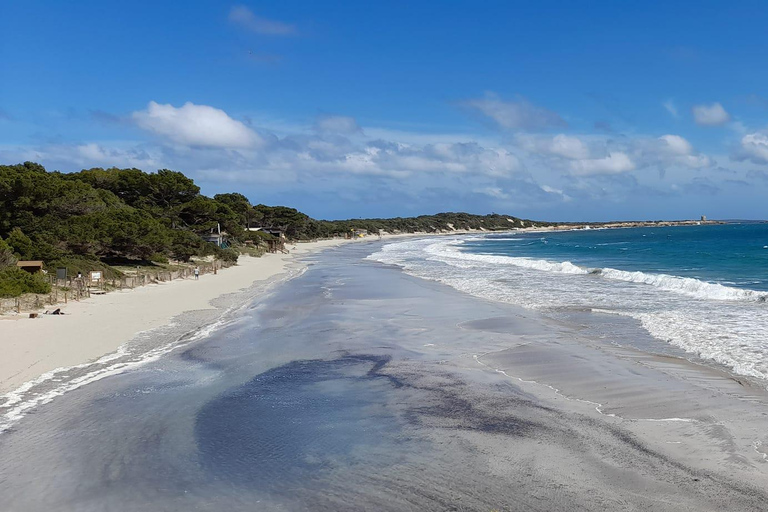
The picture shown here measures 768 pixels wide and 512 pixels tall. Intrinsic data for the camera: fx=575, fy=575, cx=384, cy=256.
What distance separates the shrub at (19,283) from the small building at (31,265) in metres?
2.30

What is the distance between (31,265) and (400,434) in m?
20.2

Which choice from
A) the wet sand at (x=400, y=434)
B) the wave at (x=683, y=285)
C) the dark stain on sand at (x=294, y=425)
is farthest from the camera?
the wave at (x=683, y=285)

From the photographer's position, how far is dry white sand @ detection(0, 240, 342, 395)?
1163cm

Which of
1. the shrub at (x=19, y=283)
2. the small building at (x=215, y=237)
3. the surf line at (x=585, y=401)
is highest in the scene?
the small building at (x=215, y=237)

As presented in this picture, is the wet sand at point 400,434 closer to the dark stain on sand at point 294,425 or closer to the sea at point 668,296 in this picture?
the dark stain on sand at point 294,425

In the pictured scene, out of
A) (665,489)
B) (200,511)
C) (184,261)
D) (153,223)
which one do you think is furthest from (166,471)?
(184,261)

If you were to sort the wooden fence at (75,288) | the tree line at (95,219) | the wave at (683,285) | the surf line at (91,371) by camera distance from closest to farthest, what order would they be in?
1. the surf line at (91,371)
2. the wooden fence at (75,288)
3. the wave at (683,285)
4. the tree line at (95,219)

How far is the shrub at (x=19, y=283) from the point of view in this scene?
58.9 ft

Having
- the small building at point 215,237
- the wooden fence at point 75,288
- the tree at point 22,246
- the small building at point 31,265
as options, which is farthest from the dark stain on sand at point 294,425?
the small building at point 215,237

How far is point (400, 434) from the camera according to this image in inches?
303

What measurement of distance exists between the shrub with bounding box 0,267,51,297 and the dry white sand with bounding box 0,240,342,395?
1180mm

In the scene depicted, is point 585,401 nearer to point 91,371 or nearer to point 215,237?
point 91,371

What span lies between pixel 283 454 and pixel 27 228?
87.4ft

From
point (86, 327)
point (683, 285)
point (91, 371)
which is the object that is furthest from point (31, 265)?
point (683, 285)
